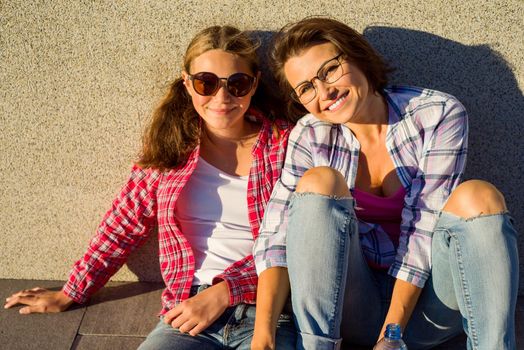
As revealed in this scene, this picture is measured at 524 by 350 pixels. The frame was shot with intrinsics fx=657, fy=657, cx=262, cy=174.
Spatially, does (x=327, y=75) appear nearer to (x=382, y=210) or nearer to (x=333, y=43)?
(x=333, y=43)

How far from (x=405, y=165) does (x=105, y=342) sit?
161 centimetres

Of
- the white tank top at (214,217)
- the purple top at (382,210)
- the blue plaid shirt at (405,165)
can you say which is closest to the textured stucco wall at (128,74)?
the blue plaid shirt at (405,165)

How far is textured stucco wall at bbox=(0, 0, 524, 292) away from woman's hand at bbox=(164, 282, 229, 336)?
0.75 meters

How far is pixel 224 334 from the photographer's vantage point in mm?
2730

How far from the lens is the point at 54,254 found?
3.56 metres

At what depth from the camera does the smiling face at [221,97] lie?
2.85 meters

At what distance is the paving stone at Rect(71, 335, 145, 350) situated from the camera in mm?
3049

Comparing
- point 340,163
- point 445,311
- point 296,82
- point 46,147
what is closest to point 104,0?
point 46,147

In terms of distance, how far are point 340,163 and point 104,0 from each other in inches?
52.2

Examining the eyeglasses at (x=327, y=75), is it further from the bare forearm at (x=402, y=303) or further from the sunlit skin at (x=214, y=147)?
the bare forearm at (x=402, y=303)

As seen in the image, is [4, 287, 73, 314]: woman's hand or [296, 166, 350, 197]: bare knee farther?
[4, 287, 73, 314]: woman's hand

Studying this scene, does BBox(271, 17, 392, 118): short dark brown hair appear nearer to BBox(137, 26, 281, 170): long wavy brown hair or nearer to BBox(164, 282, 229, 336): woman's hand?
BBox(137, 26, 281, 170): long wavy brown hair

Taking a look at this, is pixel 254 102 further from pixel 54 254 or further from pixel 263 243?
pixel 54 254

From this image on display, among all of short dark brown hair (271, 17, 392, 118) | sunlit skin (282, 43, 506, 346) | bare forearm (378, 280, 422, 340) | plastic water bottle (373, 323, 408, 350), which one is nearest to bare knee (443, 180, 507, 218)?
sunlit skin (282, 43, 506, 346)
